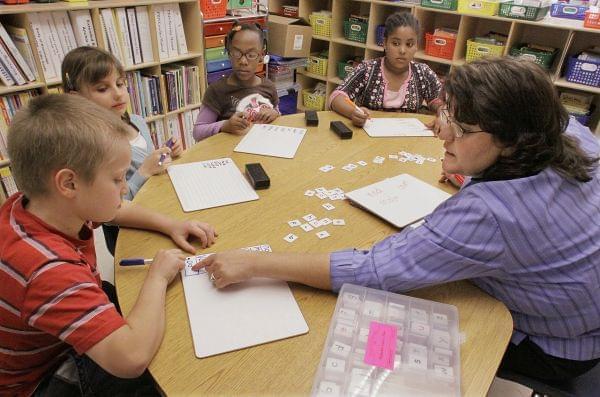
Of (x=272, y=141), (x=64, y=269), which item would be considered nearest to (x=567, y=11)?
(x=272, y=141)

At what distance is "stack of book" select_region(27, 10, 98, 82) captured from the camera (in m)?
2.30

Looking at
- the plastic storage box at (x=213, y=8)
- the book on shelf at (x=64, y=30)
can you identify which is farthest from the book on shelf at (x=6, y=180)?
the plastic storage box at (x=213, y=8)

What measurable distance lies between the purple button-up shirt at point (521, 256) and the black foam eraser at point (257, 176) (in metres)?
0.48

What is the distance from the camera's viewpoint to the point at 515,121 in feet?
2.83

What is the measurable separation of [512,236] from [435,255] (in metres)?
0.16

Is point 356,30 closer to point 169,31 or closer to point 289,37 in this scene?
point 289,37

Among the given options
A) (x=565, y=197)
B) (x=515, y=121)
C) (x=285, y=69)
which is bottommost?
(x=285, y=69)

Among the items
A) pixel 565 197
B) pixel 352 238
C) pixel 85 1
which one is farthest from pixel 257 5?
pixel 565 197

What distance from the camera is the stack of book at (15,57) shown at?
2.20 meters

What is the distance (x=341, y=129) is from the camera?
1.80 meters

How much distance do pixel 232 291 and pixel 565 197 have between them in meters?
0.75

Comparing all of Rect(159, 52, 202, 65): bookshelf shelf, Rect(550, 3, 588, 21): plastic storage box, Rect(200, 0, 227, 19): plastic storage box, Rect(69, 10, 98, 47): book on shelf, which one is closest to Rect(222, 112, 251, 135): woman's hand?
Rect(69, 10, 98, 47): book on shelf

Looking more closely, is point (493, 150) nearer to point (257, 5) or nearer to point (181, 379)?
point (181, 379)

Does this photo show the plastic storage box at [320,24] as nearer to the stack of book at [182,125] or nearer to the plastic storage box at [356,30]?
the plastic storage box at [356,30]
